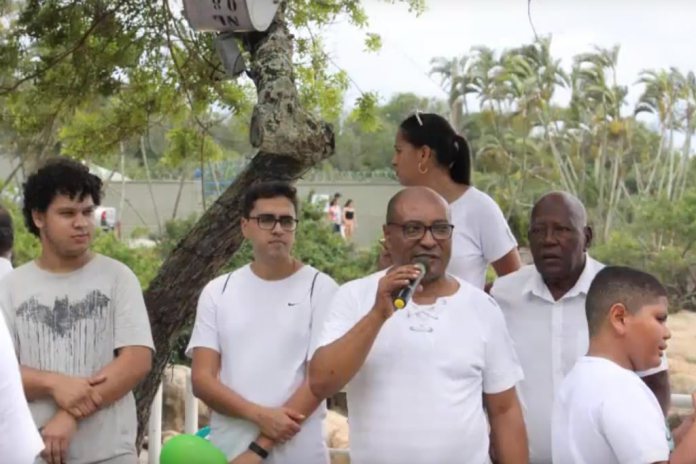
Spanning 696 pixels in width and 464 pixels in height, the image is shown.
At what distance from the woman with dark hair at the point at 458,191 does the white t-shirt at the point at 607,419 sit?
1.41 meters

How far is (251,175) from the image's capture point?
5.32 meters

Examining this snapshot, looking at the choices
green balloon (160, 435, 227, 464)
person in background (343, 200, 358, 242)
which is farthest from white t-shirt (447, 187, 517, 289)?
person in background (343, 200, 358, 242)

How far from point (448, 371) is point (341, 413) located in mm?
7866

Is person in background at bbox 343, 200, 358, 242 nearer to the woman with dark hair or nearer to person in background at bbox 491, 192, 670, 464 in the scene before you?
the woman with dark hair

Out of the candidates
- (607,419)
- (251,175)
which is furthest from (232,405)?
(251,175)

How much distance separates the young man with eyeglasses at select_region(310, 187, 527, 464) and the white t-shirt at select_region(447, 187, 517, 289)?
726 mm

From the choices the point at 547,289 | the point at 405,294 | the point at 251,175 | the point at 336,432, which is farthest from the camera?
the point at 336,432

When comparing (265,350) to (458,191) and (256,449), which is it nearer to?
(256,449)

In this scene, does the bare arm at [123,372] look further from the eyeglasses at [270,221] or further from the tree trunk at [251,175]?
the tree trunk at [251,175]

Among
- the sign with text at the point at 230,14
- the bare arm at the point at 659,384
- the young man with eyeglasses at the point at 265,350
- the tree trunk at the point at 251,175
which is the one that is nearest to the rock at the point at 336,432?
the tree trunk at the point at 251,175

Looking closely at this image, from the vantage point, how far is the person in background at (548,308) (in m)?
3.76

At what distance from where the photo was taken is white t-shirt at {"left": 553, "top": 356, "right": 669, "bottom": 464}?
2.59 m

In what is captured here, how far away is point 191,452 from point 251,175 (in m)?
1.90

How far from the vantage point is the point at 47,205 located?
387 centimetres
